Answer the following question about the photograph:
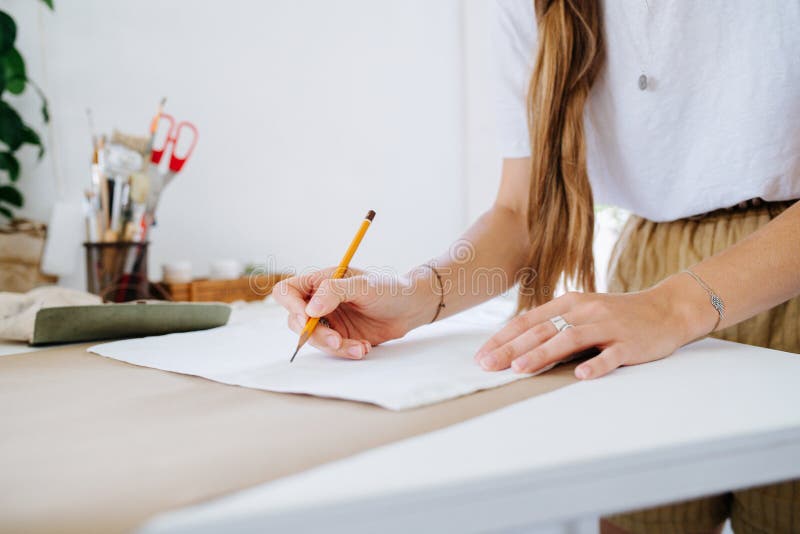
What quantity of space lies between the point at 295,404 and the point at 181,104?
1459 mm

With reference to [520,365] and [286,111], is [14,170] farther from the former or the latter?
[520,365]

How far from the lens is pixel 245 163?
1756mm

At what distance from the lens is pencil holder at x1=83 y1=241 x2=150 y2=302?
1093 mm

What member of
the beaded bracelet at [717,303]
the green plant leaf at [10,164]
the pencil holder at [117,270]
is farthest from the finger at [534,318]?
the green plant leaf at [10,164]

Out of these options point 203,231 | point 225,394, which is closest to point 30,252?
point 203,231

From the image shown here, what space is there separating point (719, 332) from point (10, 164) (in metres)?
1.44

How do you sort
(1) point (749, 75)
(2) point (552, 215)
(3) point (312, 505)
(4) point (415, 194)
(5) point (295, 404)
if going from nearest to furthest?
(3) point (312, 505) < (5) point (295, 404) < (1) point (749, 75) < (2) point (552, 215) < (4) point (415, 194)

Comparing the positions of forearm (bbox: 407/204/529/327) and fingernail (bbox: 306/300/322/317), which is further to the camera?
forearm (bbox: 407/204/529/327)

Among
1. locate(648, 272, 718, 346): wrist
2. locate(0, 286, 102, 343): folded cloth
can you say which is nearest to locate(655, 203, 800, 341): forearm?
locate(648, 272, 718, 346): wrist

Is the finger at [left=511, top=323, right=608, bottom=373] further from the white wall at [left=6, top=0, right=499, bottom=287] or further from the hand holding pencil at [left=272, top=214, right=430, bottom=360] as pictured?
the white wall at [left=6, top=0, right=499, bottom=287]

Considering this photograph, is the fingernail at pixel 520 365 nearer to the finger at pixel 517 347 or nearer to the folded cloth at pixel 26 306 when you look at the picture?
the finger at pixel 517 347

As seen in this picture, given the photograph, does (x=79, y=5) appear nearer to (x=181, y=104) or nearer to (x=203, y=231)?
(x=181, y=104)

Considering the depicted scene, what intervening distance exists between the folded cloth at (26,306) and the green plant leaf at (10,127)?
1.98ft

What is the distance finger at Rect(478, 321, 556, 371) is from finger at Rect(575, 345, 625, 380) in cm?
4
